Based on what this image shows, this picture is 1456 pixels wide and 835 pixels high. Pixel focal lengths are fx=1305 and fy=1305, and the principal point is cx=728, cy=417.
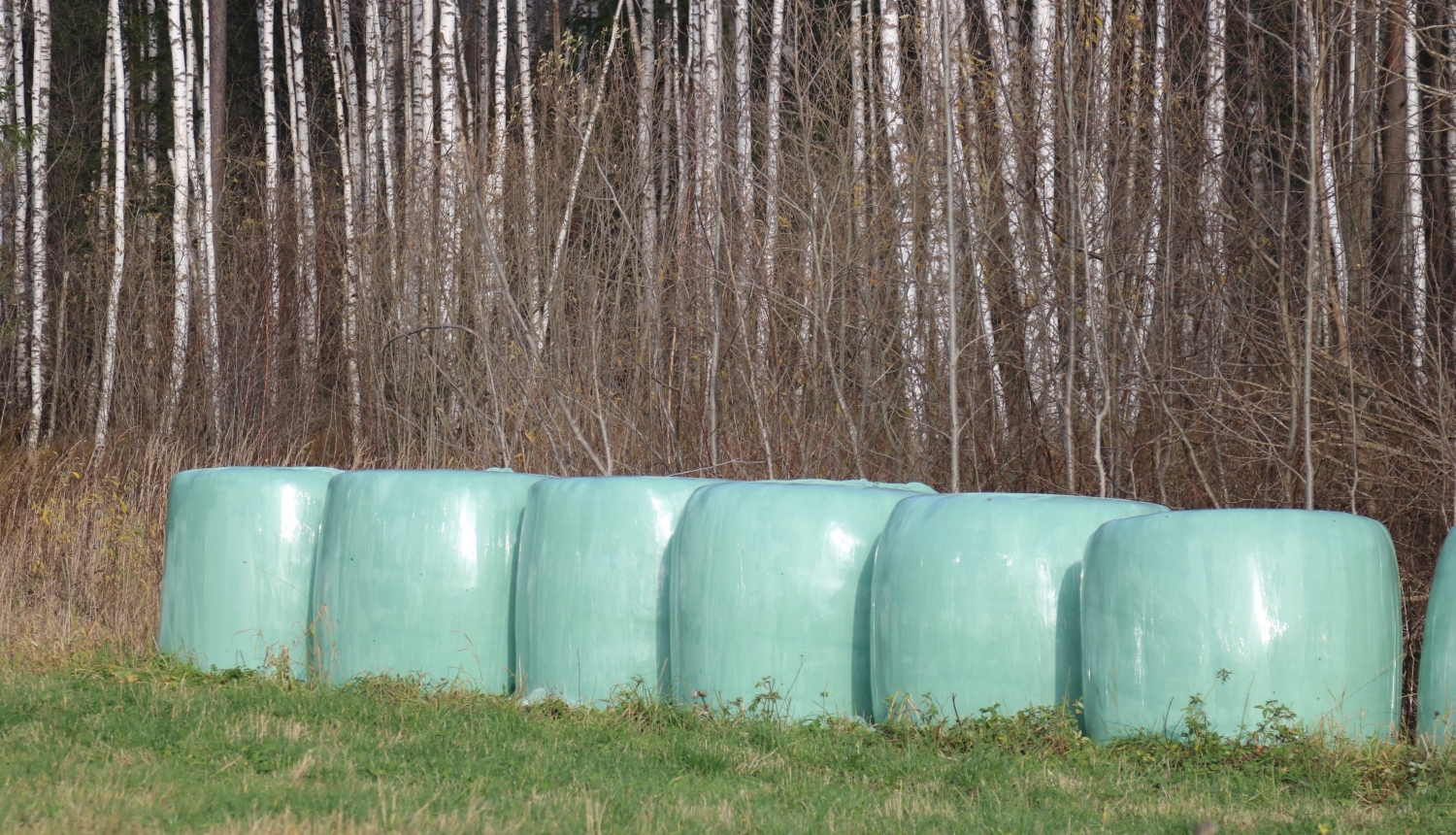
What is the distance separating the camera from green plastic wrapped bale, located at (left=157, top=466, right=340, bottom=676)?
15.4 feet

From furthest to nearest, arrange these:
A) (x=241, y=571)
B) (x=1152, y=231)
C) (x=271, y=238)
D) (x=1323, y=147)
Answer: (x=271, y=238)
(x=1152, y=231)
(x=1323, y=147)
(x=241, y=571)

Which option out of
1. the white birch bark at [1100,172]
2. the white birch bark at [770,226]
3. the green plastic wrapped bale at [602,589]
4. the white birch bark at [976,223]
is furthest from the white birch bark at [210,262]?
the white birch bark at [1100,172]

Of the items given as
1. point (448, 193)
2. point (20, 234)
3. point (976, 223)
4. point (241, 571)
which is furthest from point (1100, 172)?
point (20, 234)

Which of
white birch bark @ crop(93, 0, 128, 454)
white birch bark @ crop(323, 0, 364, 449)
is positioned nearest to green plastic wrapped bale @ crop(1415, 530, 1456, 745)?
white birch bark @ crop(323, 0, 364, 449)

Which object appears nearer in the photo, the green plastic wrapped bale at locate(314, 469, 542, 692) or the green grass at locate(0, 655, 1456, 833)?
the green grass at locate(0, 655, 1456, 833)

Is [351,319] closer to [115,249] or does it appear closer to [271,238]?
[271,238]

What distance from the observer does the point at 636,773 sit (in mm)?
3408

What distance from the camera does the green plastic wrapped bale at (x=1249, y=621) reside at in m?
3.47

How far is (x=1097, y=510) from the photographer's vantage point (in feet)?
12.6

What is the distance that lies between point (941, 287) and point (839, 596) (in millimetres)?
3021

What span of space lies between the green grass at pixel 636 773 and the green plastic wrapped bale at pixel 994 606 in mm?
111

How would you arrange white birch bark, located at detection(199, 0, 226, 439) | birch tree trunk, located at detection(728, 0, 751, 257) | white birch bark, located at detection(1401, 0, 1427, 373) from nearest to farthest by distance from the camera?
white birch bark, located at detection(1401, 0, 1427, 373) < birch tree trunk, located at detection(728, 0, 751, 257) < white birch bark, located at detection(199, 0, 226, 439)

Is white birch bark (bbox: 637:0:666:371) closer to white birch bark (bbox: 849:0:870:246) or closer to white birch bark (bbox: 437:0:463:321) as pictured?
white birch bark (bbox: 849:0:870:246)

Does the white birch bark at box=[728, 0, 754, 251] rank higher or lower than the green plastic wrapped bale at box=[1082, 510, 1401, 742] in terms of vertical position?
higher
